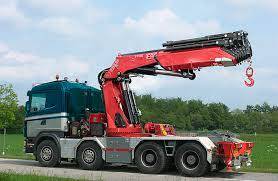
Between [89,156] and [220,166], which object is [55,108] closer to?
[89,156]

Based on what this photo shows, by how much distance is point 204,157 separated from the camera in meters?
15.7

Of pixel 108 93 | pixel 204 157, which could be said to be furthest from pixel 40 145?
pixel 204 157

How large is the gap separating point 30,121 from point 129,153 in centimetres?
474

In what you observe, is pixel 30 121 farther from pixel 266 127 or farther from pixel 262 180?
pixel 266 127

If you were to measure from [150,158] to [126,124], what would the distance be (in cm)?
171

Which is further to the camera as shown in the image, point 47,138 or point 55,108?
point 47,138

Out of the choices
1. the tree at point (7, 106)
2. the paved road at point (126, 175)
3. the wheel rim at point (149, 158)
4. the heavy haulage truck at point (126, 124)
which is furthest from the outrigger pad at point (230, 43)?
the tree at point (7, 106)

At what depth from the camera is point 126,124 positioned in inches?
704

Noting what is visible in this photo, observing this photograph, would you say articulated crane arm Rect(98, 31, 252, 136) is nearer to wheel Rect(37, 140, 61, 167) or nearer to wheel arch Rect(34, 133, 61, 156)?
wheel arch Rect(34, 133, 61, 156)

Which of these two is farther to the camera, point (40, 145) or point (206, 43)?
point (40, 145)

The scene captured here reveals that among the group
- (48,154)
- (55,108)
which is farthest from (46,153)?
(55,108)

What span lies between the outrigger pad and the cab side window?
592cm

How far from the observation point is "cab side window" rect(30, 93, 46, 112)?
19.5m

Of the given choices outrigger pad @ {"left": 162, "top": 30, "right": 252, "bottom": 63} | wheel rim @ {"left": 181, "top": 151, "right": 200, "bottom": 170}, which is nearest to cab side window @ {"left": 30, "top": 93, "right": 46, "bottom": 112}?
outrigger pad @ {"left": 162, "top": 30, "right": 252, "bottom": 63}
